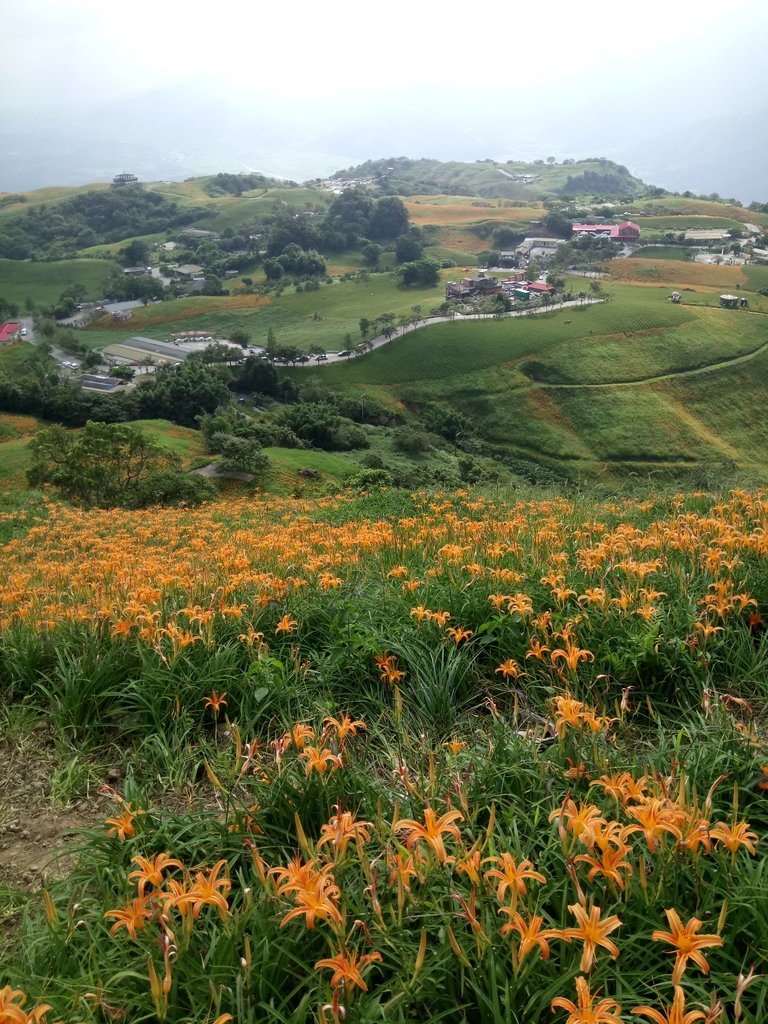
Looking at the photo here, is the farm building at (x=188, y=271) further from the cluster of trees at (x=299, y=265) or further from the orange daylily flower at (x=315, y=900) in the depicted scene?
the orange daylily flower at (x=315, y=900)

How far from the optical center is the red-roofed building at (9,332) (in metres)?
83.0

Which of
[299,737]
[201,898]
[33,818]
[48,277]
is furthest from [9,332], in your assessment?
[201,898]

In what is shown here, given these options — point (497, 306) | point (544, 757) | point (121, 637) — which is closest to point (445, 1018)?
point (544, 757)

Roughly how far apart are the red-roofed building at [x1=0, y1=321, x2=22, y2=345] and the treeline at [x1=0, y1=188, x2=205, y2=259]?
1829 inches

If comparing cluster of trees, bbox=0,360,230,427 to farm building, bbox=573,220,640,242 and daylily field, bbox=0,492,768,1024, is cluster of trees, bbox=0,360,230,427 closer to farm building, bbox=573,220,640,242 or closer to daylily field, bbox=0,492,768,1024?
daylily field, bbox=0,492,768,1024

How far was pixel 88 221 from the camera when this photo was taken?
160m

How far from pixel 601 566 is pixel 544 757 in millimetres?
2203

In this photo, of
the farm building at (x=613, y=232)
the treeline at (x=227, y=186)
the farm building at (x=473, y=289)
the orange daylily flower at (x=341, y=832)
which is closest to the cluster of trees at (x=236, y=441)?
the orange daylily flower at (x=341, y=832)

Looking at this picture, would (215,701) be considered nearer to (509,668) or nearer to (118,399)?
(509,668)

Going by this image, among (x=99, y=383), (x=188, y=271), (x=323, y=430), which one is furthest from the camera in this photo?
(x=188, y=271)

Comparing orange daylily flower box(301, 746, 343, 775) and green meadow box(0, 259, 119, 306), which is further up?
green meadow box(0, 259, 119, 306)

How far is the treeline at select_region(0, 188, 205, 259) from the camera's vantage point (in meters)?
135

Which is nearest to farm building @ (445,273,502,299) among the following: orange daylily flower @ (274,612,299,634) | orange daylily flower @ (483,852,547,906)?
orange daylily flower @ (274,612,299,634)

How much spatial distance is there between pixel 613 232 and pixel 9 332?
10289 centimetres
